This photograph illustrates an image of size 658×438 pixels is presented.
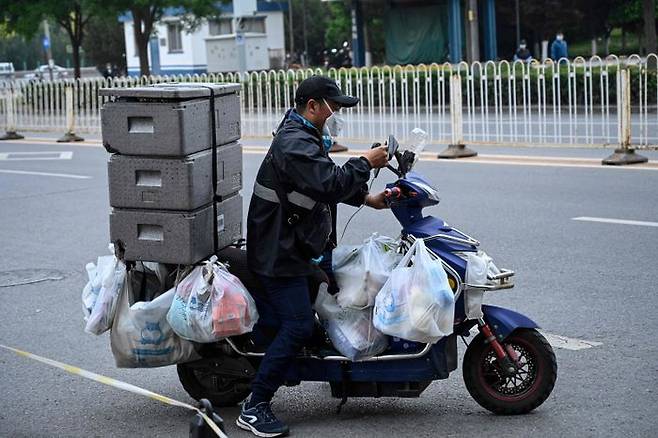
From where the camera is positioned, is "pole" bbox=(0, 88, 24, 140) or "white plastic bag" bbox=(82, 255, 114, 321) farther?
"pole" bbox=(0, 88, 24, 140)

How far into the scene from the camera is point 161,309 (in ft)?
17.5

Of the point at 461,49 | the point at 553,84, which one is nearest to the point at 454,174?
the point at 553,84

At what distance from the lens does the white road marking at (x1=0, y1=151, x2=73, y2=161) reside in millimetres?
19516

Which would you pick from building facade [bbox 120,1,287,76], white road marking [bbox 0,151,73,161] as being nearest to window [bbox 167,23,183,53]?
building facade [bbox 120,1,287,76]

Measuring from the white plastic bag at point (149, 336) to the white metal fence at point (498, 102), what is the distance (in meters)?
10.6

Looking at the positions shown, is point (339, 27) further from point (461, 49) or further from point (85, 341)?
point (85, 341)

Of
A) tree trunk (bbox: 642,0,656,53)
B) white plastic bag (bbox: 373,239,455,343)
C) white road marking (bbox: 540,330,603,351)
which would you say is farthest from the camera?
tree trunk (bbox: 642,0,656,53)

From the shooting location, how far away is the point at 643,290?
7.72 metres

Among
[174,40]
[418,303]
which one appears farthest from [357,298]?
[174,40]

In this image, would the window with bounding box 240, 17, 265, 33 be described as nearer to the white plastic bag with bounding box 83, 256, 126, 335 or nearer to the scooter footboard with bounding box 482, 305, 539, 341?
the white plastic bag with bounding box 83, 256, 126, 335

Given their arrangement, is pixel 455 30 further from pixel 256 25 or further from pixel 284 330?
pixel 284 330

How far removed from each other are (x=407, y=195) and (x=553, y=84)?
46.4 feet

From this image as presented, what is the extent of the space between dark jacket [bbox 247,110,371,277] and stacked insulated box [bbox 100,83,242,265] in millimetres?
338

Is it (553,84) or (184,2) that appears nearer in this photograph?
(553,84)
